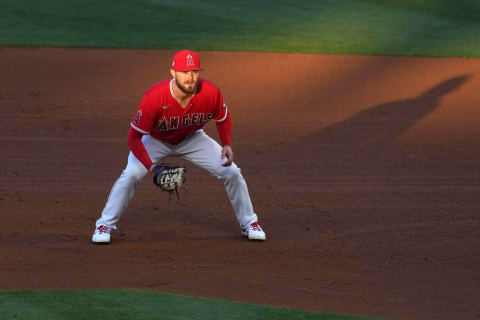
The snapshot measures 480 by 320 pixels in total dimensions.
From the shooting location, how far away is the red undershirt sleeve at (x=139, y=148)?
7.52m

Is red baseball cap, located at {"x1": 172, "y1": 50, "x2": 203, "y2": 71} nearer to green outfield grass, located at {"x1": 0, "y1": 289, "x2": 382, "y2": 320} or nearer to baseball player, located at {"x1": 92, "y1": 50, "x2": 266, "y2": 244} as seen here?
baseball player, located at {"x1": 92, "y1": 50, "x2": 266, "y2": 244}

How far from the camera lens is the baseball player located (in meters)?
7.45

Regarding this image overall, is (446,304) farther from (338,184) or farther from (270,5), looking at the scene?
(270,5)

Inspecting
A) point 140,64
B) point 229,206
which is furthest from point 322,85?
point 229,206

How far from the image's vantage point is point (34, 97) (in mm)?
13578

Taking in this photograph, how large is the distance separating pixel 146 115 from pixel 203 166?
35.4 inches

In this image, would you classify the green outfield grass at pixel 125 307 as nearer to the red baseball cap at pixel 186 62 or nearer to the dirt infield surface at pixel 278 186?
the dirt infield surface at pixel 278 186

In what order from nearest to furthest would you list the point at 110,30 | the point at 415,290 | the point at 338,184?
the point at 415,290 < the point at 338,184 < the point at 110,30

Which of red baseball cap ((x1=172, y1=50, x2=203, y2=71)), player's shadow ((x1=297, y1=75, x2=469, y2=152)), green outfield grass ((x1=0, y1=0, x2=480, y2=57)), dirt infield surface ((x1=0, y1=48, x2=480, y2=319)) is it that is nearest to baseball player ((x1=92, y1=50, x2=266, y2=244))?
red baseball cap ((x1=172, y1=50, x2=203, y2=71))

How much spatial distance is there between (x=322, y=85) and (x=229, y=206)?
5.51 m

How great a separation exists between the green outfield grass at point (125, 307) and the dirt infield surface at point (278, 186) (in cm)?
20

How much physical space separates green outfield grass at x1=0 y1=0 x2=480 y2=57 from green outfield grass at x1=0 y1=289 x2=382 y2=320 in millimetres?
9708

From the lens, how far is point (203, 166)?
811 centimetres

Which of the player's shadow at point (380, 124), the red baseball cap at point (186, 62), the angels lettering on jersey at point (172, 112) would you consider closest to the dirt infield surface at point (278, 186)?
the player's shadow at point (380, 124)
